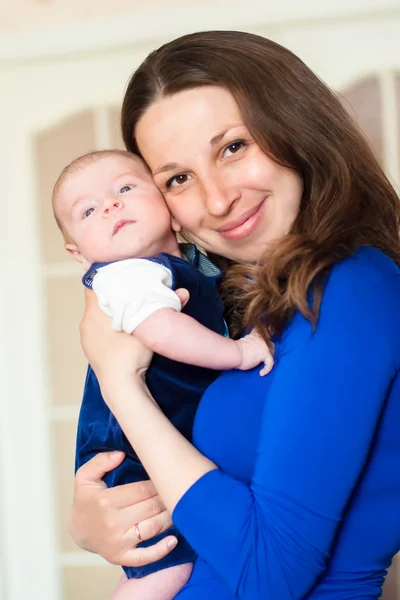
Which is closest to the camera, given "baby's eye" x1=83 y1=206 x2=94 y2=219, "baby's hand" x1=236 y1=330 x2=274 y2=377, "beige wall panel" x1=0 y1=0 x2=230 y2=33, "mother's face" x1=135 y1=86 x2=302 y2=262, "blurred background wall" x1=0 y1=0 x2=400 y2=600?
"baby's hand" x1=236 y1=330 x2=274 y2=377

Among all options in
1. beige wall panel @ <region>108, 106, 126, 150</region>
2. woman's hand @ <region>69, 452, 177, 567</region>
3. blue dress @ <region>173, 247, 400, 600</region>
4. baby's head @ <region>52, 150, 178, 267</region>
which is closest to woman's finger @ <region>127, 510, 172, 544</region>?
woman's hand @ <region>69, 452, 177, 567</region>

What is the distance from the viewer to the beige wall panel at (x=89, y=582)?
2873mm

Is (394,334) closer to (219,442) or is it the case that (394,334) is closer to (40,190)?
(219,442)

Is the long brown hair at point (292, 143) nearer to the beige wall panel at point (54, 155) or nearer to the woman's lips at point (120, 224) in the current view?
the woman's lips at point (120, 224)

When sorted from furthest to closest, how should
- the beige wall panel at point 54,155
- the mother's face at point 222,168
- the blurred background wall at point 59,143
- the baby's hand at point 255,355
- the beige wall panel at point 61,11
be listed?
the beige wall panel at point 54,155 → the beige wall panel at point 61,11 → the blurred background wall at point 59,143 → the mother's face at point 222,168 → the baby's hand at point 255,355

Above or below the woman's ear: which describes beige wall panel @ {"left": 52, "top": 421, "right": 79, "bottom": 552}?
below

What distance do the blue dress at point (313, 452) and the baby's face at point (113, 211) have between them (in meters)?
0.37

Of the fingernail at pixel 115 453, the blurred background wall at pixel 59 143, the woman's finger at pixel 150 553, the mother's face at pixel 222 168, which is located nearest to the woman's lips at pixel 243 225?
the mother's face at pixel 222 168

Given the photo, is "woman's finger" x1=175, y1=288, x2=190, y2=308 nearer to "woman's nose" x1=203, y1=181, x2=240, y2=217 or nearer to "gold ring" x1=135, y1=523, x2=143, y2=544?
"woman's nose" x1=203, y1=181, x2=240, y2=217

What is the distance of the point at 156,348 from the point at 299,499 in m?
0.33

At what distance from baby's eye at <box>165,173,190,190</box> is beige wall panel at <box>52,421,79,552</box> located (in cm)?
157

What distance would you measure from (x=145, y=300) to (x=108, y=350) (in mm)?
139

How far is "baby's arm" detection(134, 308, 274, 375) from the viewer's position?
119 cm

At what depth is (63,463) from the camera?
9.24ft
